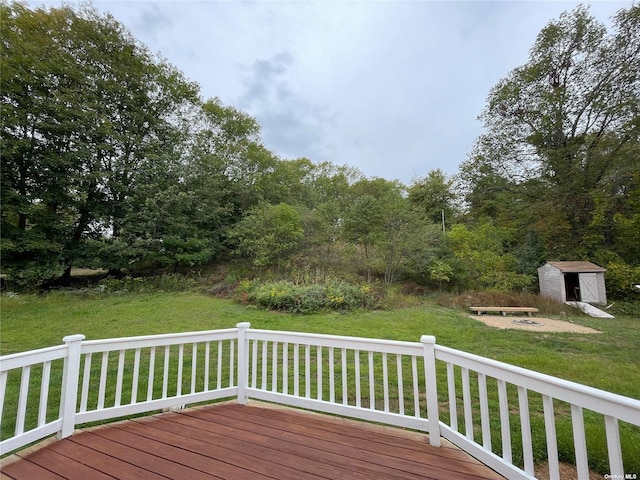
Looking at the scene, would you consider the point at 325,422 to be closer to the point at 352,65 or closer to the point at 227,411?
the point at 227,411

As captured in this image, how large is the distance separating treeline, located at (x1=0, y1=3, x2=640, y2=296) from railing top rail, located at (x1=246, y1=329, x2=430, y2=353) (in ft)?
23.9

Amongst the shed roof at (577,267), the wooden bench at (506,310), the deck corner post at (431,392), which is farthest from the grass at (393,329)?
the shed roof at (577,267)

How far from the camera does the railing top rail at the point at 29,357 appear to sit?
1.70 metres

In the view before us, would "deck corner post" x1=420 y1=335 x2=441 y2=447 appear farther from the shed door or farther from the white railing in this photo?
the shed door

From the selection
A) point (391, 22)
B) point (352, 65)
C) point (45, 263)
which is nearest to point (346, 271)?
point (352, 65)

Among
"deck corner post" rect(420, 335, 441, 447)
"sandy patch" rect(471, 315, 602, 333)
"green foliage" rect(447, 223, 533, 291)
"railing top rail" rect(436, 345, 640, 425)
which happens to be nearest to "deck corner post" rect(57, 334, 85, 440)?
"deck corner post" rect(420, 335, 441, 447)

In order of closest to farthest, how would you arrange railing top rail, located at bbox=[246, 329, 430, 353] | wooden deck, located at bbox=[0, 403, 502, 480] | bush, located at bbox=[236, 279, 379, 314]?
wooden deck, located at bbox=[0, 403, 502, 480] < railing top rail, located at bbox=[246, 329, 430, 353] < bush, located at bbox=[236, 279, 379, 314]

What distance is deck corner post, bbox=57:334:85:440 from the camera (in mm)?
2051

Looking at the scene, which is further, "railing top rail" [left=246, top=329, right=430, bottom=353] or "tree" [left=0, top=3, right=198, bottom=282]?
"tree" [left=0, top=3, right=198, bottom=282]

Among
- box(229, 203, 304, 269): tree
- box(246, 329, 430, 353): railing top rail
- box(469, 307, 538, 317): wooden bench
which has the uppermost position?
box(229, 203, 304, 269): tree

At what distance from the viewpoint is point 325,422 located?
2307 millimetres

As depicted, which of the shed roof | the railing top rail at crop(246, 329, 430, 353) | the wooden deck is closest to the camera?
the wooden deck

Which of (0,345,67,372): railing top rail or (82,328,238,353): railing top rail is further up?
(0,345,67,372): railing top rail

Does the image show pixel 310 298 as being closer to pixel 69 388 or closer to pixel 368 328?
pixel 368 328
